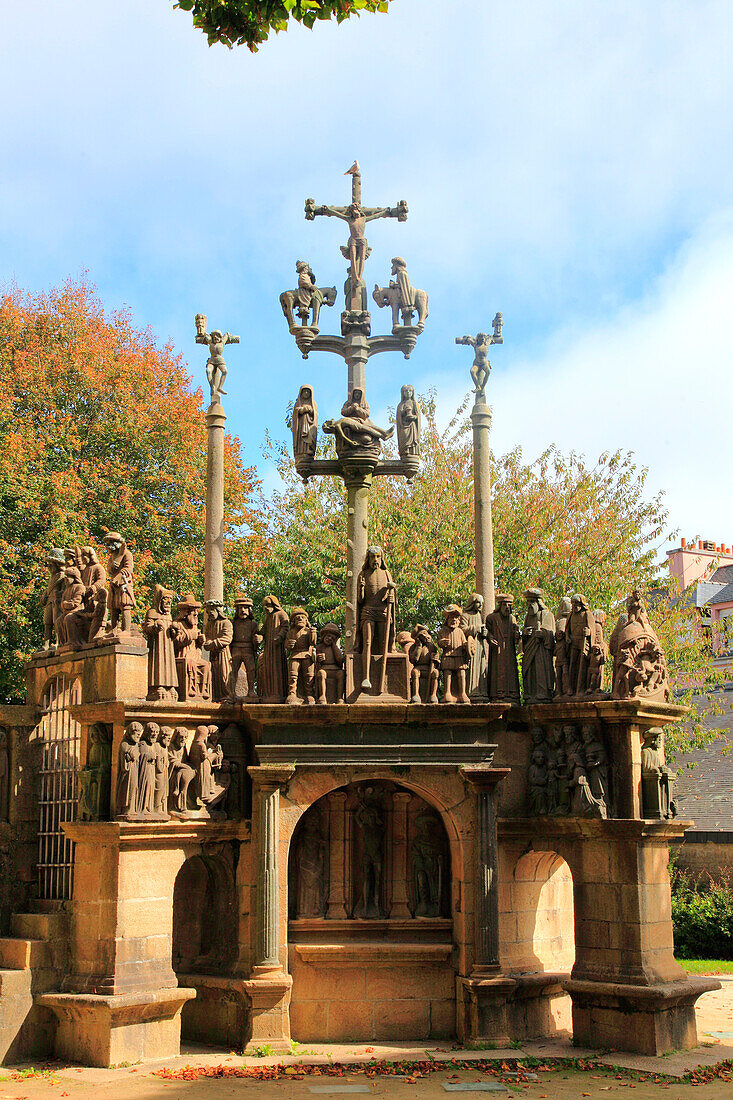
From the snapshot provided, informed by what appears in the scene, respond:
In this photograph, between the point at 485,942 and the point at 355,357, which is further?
the point at 355,357

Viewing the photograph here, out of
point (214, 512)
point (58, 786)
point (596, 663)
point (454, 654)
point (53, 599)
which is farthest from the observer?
point (214, 512)

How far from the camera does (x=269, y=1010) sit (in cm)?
1487

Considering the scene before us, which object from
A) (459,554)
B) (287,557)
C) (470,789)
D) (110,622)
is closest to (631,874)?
(470,789)

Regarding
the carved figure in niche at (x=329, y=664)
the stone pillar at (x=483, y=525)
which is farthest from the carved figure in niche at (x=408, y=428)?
the carved figure in niche at (x=329, y=664)

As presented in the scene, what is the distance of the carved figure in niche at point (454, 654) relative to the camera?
15.8m

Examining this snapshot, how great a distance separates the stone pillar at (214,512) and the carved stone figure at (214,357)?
419 millimetres

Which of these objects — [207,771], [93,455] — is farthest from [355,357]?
[93,455]

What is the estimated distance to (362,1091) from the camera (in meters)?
13.0

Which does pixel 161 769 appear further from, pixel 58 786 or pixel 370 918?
pixel 370 918

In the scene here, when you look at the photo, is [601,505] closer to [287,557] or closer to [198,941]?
[287,557]

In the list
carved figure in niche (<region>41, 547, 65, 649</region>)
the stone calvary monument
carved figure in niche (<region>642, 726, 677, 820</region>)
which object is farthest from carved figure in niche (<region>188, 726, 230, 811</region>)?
carved figure in niche (<region>642, 726, 677, 820</region>)

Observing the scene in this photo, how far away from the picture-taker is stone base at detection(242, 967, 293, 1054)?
14.8 meters

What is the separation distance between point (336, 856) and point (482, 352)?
863 centimetres

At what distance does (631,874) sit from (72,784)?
766cm
